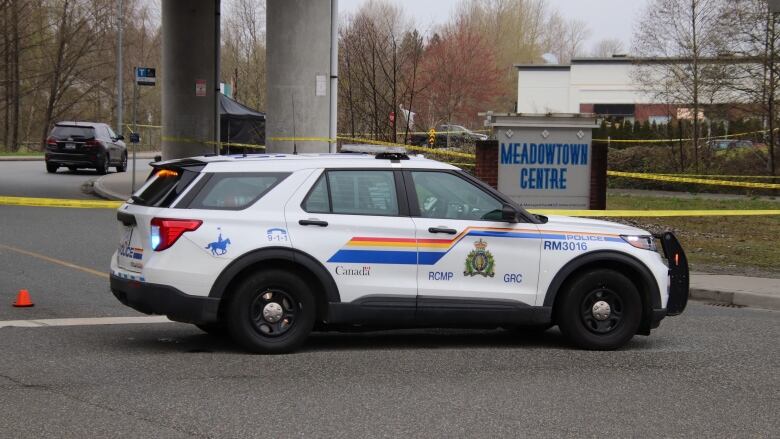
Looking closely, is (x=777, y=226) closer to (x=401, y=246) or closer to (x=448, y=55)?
(x=401, y=246)

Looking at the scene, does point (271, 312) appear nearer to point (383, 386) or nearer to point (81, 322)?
point (383, 386)

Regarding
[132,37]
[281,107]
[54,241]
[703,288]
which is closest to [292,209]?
[703,288]

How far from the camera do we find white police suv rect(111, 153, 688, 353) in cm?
763

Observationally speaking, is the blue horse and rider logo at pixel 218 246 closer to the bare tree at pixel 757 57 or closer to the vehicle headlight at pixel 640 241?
the vehicle headlight at pixel 640 241

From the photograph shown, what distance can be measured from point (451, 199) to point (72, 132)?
1081 inches

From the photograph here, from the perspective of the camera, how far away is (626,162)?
3088 cm

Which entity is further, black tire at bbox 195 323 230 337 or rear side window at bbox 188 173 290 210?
black tire at bbox 195 323 230 337

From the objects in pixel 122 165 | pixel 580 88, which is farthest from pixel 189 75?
pixel 580 88

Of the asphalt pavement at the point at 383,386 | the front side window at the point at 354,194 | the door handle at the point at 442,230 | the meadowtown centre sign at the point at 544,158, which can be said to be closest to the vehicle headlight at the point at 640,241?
the asphalt pavement at the point at 383,386

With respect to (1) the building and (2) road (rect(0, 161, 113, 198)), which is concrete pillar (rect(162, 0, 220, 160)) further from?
(1) the building

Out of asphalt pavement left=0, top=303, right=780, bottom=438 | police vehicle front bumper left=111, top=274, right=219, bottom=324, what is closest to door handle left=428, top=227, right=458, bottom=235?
asphalt pavement left=0, top=303, right=780, bottom=438

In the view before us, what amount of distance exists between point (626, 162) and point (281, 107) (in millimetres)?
13530

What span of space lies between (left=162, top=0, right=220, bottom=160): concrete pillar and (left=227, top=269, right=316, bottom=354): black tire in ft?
66.7

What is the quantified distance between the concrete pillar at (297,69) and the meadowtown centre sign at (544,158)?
7136 millimetres
